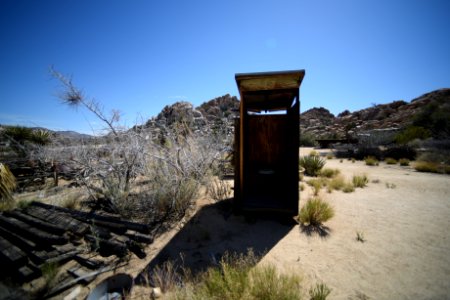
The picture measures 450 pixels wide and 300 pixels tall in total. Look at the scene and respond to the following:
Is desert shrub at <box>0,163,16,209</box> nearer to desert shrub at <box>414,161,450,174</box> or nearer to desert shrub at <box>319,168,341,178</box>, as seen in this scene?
desert shrub at <box>319,168,341,178</box>

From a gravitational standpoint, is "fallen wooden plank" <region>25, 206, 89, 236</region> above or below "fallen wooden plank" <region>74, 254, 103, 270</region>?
above

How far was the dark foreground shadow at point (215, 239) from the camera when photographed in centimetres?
269

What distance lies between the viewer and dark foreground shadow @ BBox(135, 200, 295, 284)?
2.69 m

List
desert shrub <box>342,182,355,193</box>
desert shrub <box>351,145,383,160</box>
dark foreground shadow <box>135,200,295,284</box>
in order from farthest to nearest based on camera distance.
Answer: desert shrub <box>351,145,383,160</box>, desert shrub <box>342,182,355,193</box>, dark foreground shadow <box>135,200,295,284</box>

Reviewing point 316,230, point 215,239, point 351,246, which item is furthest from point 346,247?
point 215,239

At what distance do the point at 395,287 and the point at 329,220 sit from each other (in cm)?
178

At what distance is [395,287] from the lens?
208cm

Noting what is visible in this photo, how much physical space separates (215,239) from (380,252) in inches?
101

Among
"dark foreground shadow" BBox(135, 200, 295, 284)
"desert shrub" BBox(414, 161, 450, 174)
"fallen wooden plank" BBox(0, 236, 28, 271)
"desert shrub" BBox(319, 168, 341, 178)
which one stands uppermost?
"desert shrub" BBox(414, 161, 450, 174)

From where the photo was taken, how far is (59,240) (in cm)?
278

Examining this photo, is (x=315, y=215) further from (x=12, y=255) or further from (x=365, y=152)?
(x=365, y=152)

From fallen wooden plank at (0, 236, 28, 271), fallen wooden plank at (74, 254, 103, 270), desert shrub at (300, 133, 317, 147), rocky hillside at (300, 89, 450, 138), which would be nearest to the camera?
fallen wooden plank at (0, 236, 28, 271)

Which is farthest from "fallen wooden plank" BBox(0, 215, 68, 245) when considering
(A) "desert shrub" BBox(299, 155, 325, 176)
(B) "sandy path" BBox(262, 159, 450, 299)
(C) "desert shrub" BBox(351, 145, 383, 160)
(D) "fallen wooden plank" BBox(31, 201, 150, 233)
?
(C) "desert shrub" BBox(351, 145, 383, 160)

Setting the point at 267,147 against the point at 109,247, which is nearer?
the point at 109,247
